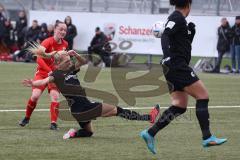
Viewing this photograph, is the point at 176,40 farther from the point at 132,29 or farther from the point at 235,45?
the point at 132,29

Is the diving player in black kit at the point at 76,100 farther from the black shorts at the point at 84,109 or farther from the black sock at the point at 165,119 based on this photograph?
the black sock at the point at 165,119

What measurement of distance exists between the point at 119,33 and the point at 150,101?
11656 mm

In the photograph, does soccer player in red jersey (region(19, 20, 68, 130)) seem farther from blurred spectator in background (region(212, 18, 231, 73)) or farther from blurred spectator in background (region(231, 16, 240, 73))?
blurred spectator in background (region(212, 18, 231, 73))

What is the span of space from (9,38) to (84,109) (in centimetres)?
1949

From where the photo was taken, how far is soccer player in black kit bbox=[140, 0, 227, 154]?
29.1 ft

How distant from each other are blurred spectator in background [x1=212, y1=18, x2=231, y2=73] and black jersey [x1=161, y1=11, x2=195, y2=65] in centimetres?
1576

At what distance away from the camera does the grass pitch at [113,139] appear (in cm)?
904

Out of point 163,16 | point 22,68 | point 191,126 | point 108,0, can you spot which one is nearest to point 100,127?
point 191,126

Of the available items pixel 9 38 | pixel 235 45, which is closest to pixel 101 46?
pixel 9 38

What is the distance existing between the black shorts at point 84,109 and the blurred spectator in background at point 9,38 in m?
19.2

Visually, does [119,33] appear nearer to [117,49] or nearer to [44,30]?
[117,49]

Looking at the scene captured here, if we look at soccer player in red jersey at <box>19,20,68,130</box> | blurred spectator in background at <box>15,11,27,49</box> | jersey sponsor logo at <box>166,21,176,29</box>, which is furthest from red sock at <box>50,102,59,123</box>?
blurred spectator in background at <box>15,11,27,49</box>

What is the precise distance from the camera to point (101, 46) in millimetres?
26516

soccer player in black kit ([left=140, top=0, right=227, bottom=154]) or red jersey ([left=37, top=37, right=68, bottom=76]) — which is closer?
soccer player in black kit ([left=140, top=0, right=227, bottom=154])
